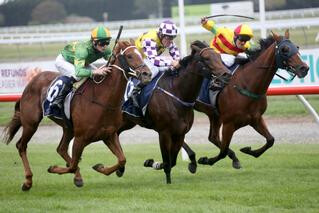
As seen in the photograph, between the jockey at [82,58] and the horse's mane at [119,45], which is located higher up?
the horse's mane at [119,45]

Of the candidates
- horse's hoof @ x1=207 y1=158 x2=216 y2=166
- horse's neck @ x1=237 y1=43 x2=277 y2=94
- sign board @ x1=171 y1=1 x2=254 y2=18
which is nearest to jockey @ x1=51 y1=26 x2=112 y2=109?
horse's neck @ x1=237 y1=43 x2=277 y2=94

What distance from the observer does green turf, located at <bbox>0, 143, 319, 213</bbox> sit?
707 centimetres

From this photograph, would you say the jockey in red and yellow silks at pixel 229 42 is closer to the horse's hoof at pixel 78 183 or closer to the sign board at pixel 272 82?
the sign board at pixel 272 82

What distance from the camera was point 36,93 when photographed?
9055 millimetres

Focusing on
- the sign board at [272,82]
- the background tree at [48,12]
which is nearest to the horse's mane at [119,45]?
the sign board at [272,82]

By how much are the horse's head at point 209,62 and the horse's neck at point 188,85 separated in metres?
0.14

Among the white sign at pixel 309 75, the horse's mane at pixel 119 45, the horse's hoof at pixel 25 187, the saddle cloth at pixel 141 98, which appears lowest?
the horse's hoof at pixel 25 187

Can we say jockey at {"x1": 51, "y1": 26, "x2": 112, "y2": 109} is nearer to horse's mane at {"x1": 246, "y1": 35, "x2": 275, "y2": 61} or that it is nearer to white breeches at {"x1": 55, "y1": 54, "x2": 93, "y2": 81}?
white breeches at {"x1": 55, "y1": 54, "x2": 93, "y2": 81}

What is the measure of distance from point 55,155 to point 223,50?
3391 millimetres

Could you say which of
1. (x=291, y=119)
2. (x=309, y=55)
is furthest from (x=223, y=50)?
(x=291, y=119)

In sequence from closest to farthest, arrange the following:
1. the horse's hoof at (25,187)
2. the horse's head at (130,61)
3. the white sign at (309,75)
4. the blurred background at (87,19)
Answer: the horse's head at (130,61)
the horse's hoof at (25,187)
the white sign at (309,75)
the blurred background at (87,19)

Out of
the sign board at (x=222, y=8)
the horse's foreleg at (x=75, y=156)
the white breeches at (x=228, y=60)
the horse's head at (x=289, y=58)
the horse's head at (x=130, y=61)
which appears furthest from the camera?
the sign board at (x=222, y=8)

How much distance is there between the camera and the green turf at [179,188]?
23.2 ft

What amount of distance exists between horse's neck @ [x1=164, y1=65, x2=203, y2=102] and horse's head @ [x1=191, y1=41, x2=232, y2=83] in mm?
143
